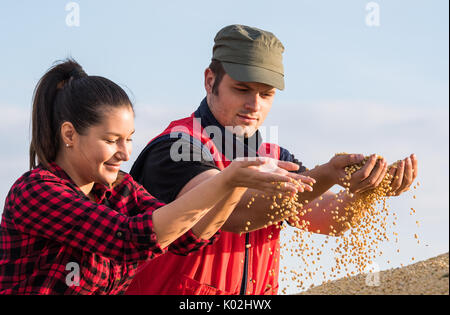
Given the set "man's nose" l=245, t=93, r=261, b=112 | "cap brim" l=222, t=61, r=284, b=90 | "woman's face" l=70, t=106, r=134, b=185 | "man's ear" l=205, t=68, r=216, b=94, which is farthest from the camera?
"man's ear" l=205, t=68, r=216, b=94

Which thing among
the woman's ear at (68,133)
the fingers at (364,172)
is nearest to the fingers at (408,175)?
the fingers at (364,172)

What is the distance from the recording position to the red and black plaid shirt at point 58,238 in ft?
7.56

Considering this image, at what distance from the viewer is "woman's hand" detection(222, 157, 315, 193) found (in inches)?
90.3

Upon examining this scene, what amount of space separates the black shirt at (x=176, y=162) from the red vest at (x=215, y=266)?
0.26 ft

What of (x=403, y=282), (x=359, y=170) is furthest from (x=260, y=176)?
(x=403, y=282)

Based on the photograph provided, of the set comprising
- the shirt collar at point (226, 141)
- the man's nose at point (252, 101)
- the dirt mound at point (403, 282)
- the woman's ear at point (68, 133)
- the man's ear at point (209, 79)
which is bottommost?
the dirt mound at point (403, 282)

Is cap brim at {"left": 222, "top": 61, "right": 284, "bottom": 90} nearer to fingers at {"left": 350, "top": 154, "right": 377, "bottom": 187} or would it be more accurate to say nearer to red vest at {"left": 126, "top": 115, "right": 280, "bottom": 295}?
red vest at {"left": 126, "top": 115, "right": 280, "bottom": 295}

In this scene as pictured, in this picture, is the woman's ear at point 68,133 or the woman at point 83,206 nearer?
the woman at point 83,206

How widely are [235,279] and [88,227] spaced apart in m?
1.18

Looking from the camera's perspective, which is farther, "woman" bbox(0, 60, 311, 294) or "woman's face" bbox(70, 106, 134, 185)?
"woman's face" bbox(70, 106, 134, 185)

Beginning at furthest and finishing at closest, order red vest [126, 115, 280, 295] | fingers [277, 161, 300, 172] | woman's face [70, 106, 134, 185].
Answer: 1. red vest [126, 115, 280, 295]
2. fingers [277, 161, 300, 172]
3. woman's face [70, 106, 134, 185]

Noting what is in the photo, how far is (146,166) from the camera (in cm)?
332

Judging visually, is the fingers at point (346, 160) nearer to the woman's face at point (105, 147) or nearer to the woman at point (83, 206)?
the woman at point (83, 206)

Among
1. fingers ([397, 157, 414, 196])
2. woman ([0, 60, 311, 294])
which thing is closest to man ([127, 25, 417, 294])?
fingers ([397, 157, 414, 196])
